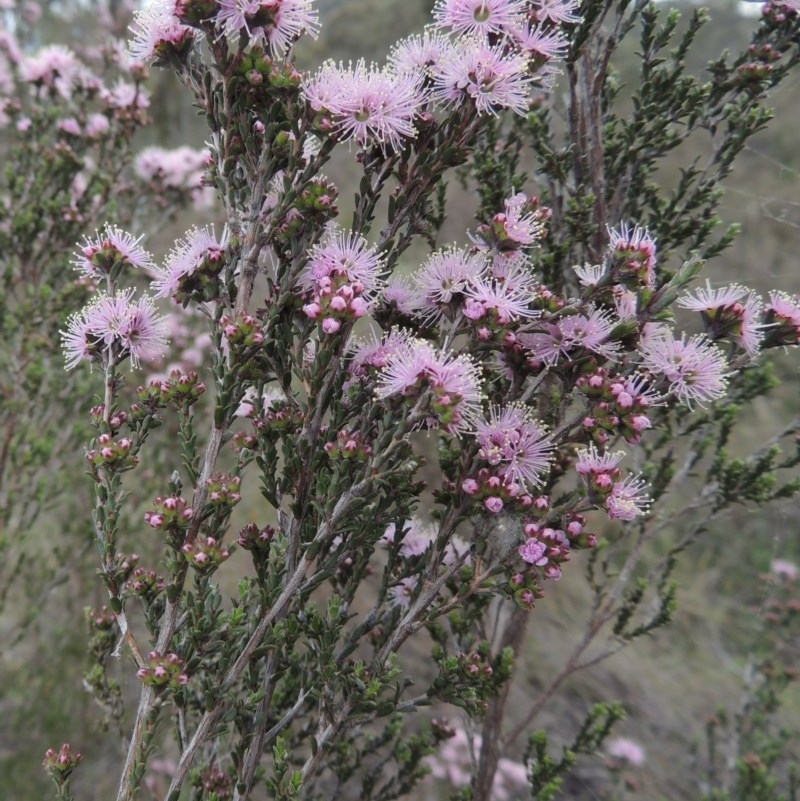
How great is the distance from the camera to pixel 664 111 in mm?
2445

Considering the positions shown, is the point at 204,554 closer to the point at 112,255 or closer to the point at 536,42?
the point at 112,255

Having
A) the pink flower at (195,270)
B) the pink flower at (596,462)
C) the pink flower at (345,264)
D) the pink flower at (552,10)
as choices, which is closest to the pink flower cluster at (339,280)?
the pink flower at (345,264)

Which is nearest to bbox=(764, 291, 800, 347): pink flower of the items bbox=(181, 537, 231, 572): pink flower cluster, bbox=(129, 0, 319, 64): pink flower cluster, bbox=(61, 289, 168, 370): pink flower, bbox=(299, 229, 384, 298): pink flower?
bbox=(299, 229, 384, 298): pink flower

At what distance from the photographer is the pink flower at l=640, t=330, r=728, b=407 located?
1769 mm

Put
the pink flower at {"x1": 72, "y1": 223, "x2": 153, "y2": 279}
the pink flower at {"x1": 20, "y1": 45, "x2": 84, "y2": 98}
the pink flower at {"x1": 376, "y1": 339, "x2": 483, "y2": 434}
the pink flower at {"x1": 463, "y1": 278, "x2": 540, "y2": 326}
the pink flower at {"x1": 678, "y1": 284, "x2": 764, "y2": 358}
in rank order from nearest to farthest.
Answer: the pink flower at {"x1": 376, "y1": 339, "x2": 483, "y2": 434}, the pink flower at {"x1": 463, "y1": 278, "x2": 540, "y2": 326}, the pink flower at {"x1": 678, "y1": 284, "x2": 764, "y2": 358}, the pink flower at {"x1": 72, "y1": 223, "x2": 153, "y2": 279}, the pink flower at {"x1": 20, "y1": 45, "x2": 84, "y2": 98}

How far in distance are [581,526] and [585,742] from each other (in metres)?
1.55

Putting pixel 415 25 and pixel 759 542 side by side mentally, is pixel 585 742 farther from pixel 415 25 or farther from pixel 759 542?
pixel 415 25

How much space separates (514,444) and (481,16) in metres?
1.13

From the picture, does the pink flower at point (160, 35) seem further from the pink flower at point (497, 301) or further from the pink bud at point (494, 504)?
the pink bud at point (494, 504)

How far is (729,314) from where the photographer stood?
Result: 1.83m

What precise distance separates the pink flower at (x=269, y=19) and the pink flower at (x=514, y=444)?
108 cm

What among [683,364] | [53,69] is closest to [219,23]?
[683,364]

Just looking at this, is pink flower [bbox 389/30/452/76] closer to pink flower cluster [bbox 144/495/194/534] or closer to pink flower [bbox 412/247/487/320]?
pink flower [bbox 412/247/487/320]

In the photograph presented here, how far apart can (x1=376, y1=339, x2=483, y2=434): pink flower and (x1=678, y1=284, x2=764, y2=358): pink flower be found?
25.8 inches
